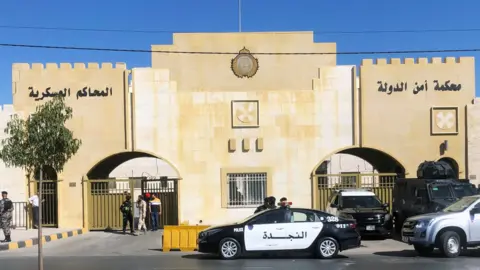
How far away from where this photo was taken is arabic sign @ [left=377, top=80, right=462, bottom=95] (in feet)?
81.4

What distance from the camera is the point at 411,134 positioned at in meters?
24.9

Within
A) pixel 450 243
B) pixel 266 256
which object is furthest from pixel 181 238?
pixel 450 243

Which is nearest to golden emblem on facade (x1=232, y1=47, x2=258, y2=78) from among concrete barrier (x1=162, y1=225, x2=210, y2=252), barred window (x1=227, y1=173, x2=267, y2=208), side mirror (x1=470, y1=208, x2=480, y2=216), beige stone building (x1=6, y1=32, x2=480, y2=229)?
beige stone building (x1=6, y1=32, x2=480, y2=229)

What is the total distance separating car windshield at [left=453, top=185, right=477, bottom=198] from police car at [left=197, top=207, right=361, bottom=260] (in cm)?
521

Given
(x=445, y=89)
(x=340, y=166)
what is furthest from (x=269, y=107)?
(x=340, y=166)

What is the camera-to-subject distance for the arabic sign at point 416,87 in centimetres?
2480

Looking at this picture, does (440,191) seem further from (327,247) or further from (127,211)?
(127,211)

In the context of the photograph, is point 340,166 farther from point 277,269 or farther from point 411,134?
point 277,269

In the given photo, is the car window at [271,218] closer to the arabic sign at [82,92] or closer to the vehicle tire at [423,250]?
the vehicle tire at [423,250]

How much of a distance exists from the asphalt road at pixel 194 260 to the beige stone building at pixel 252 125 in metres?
6.13

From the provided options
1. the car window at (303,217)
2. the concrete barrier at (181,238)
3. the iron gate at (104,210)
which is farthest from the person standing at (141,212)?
the car window at (303,217)

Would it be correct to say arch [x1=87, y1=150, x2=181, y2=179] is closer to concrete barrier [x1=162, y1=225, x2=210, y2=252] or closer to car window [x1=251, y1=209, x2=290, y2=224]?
concrete barrier [x1=162, y1=225, x2=210, y2=252]

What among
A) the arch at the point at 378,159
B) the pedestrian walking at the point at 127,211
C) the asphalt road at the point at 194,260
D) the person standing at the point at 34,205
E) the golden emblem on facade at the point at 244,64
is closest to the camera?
the asphalt road at the point at 194,260

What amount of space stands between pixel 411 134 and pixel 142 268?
15.5 metres
